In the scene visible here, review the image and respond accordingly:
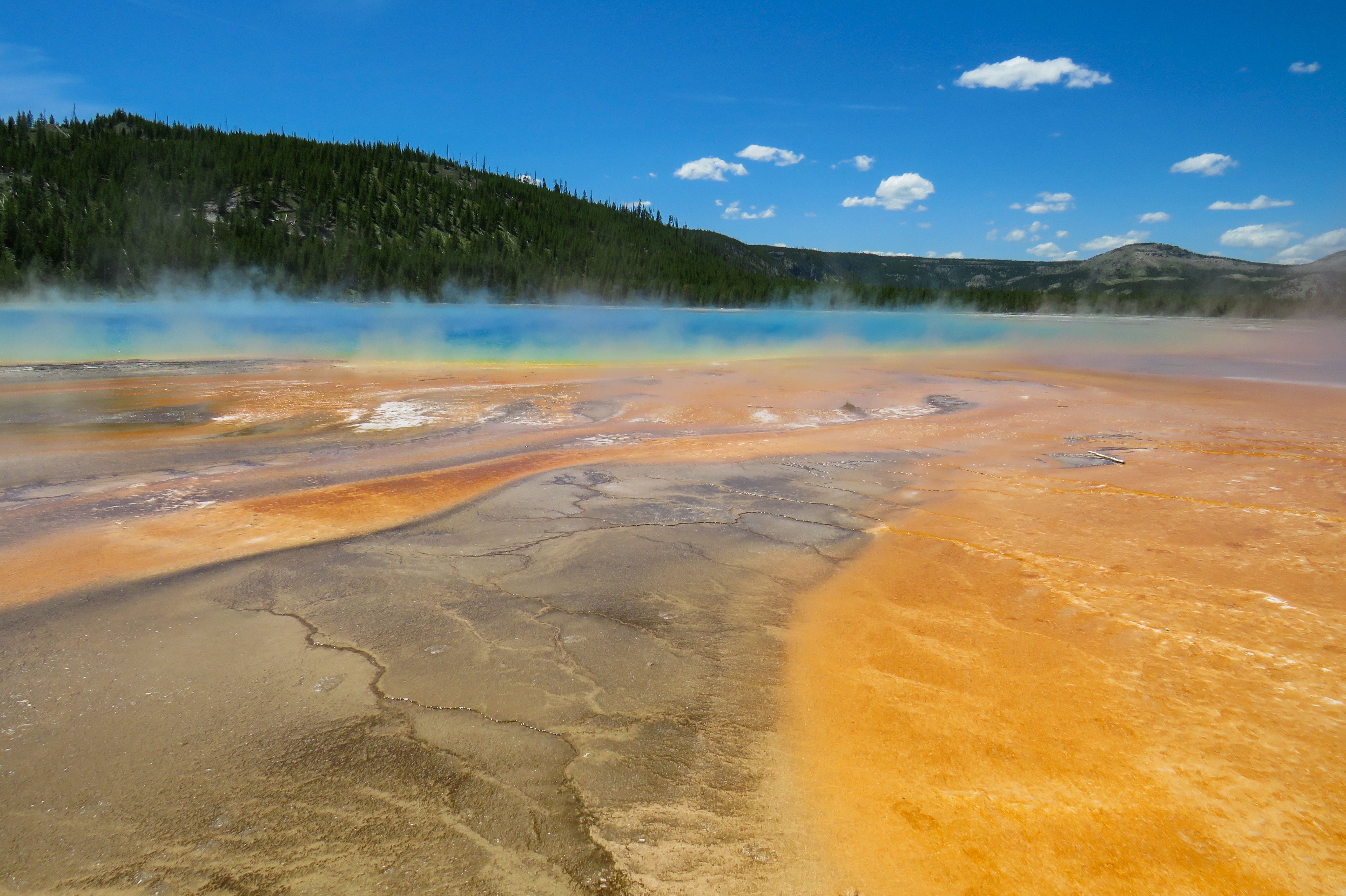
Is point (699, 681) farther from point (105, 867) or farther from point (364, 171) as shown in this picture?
point (364, 171)

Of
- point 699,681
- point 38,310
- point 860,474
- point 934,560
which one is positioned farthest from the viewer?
point 38,310

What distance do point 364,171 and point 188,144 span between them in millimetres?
17018

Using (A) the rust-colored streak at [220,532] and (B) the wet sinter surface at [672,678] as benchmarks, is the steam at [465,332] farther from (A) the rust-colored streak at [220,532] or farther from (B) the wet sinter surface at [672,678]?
(B) the wet sinter surface at [672,678]

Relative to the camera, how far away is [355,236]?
2648 inches

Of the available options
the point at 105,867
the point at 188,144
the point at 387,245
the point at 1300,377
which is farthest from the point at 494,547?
the point at 188,144

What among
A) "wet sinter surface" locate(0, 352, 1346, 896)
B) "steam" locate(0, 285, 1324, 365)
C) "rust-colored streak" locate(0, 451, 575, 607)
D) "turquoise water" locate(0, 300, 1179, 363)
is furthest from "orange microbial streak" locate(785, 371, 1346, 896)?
"turquoise water" locate(0, 300, 1179, 363)

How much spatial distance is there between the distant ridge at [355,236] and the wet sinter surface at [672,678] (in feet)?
169

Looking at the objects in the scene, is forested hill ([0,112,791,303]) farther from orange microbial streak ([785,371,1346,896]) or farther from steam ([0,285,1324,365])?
orange microbial streak ([785,371,1346,896])

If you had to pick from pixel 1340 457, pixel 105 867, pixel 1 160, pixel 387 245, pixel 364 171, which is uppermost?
pixel 364 171

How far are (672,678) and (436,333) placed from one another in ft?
109

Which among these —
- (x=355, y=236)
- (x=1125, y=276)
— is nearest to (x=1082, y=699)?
(x=355, y=236)

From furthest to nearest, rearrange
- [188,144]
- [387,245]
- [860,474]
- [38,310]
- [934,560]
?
[188,144] < [387,245] < [38,310] < [860,474] < [934,560]

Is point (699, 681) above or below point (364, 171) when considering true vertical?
below

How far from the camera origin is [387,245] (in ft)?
208
